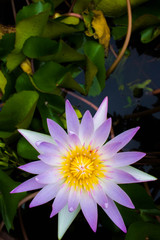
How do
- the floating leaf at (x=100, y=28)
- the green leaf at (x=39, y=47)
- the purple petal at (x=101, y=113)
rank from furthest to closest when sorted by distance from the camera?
the floating leaf at (x=100, y=28) → the green leaf at (x=39, y=47) → the purple petal at (x=101, y=113)

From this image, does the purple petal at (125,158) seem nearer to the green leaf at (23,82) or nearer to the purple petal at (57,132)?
the purple petal at (57,132)

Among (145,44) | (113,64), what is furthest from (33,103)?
(145,44)

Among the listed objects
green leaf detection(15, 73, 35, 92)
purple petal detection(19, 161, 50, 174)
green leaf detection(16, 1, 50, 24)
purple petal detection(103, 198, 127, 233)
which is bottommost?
purple petal detection(103, 198, 127, 233)

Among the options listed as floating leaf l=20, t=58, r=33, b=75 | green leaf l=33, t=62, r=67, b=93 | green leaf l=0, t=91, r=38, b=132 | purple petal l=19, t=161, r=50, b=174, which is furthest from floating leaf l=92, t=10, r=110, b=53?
purple petal l=19, t=161, r=50, b=174

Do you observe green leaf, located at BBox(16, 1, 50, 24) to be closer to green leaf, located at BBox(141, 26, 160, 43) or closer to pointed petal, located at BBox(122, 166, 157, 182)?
green leaf, located at BBox(141, 26, 160, 43)

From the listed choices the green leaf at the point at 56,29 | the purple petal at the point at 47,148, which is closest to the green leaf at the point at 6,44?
the green leaf at the point at 56,29
